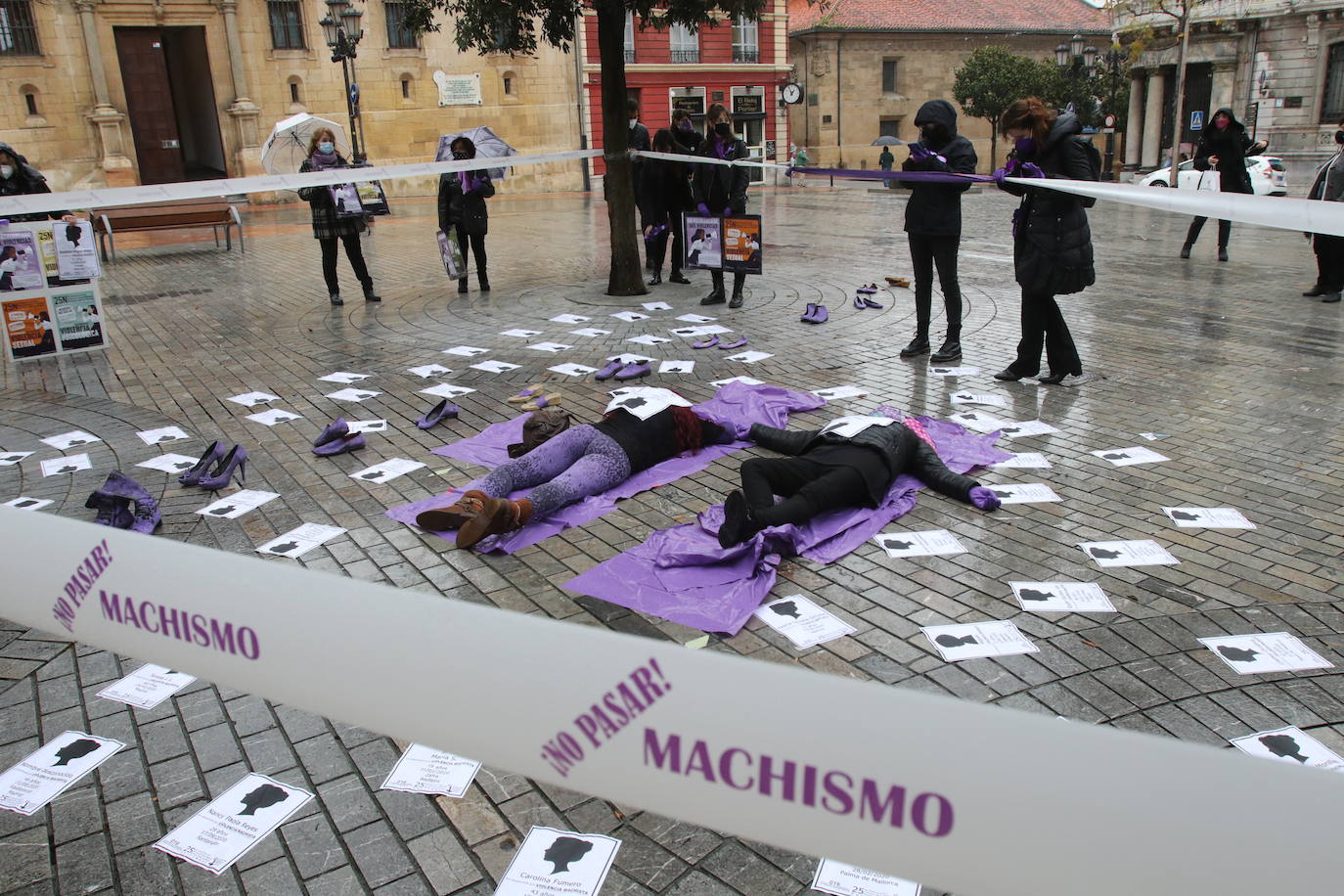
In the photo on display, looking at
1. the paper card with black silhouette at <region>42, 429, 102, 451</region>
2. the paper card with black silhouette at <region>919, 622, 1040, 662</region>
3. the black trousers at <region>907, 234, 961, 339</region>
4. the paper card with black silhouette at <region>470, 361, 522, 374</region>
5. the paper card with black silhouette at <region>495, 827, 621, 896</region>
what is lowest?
the paper card with black silhouette at <region>919, 622, 1040, 662</region>

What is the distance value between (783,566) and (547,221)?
17073 millimetres

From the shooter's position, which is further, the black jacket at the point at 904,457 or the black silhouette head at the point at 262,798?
the black jacket at the point at 904,457

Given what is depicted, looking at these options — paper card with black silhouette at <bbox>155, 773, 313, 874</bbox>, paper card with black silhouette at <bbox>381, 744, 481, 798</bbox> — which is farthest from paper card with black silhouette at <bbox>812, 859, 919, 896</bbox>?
paper card with black silhouette at <bbox>155, 773, 313, 874</bbox>

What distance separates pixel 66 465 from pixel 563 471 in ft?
9.93

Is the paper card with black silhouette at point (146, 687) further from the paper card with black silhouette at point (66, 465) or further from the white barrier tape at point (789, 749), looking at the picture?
the paper card with black silhouette at point (66, 465)

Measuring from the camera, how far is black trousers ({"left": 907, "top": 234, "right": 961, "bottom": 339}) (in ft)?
24.7

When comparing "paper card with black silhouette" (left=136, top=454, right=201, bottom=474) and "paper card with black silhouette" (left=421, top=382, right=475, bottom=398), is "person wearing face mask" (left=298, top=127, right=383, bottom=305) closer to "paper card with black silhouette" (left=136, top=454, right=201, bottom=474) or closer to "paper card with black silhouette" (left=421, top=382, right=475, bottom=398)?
"paper card with black silhouette" (left=421, top=382, right=475, bottom=398)

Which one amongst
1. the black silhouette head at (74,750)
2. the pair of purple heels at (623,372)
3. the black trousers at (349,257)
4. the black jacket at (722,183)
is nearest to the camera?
the black silhouette head at (74,750)

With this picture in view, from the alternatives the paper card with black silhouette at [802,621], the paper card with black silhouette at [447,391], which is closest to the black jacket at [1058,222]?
the paper card with black silhouette at [802,621]

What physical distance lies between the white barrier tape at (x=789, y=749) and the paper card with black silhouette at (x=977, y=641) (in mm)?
2275

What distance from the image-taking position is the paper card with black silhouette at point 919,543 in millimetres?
4273

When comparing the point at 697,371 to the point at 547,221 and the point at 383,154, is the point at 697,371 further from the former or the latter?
the point at 383,154

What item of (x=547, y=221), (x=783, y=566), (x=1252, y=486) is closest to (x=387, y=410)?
(x=783, y=566)

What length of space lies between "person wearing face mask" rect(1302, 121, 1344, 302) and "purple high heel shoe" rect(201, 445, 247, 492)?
10.1 m
